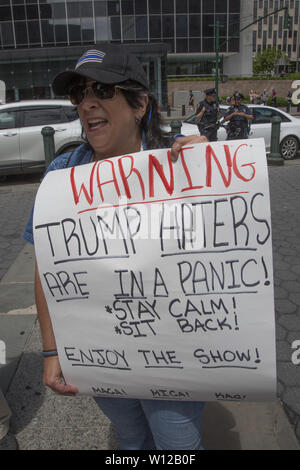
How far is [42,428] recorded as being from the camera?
230 cm

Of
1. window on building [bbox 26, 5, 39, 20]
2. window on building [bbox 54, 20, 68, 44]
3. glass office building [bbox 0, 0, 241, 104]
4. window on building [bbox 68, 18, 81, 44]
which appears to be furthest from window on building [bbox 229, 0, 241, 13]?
window on building [bbox 26, 5, 39, 20]

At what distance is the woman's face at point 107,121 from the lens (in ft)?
4.96

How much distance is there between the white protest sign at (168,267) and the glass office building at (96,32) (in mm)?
31046

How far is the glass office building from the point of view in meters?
33.2

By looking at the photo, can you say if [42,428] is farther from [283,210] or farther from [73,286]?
[283,210]

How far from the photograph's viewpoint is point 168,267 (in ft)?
4.26

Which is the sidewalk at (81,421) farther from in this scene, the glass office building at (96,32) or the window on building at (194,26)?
the window on building at (194,26)

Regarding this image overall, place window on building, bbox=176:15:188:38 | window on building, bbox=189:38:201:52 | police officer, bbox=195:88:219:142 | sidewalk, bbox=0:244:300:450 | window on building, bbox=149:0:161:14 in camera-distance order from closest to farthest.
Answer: sidewalk, bbox=0:244:300:450
police officer, bbox=195:88:219:142
window on building, bbox=149:0:161:14
window on building, bbox=176:15:188:38
window on building, bbox=189:38:201:52

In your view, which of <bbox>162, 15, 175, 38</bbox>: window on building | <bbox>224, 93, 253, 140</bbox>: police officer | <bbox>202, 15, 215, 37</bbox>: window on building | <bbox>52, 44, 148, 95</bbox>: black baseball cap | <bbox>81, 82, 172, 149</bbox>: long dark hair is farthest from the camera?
<bbox>202, 15, 215, 37</bbox>: window on building

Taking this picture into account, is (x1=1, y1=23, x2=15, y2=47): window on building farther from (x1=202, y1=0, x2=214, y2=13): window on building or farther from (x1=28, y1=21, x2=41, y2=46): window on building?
(x1=202, y1=0, x2=214, y2=13): window on building

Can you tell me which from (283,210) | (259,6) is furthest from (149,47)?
(259,6)

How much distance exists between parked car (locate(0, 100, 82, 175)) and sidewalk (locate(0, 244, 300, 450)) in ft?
21.8

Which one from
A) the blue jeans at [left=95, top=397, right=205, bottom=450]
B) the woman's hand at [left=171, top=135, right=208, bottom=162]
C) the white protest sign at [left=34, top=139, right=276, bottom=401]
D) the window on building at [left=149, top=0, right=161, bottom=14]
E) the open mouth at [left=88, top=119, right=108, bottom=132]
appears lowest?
the blue jeans at [left=95, top=397, right=205, bottom=450]
